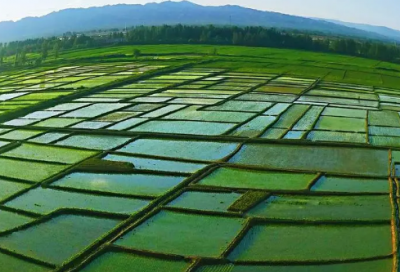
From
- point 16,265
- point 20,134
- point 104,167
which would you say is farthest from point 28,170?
point 16,265

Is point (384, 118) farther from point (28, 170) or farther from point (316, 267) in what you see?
point (28, 170)

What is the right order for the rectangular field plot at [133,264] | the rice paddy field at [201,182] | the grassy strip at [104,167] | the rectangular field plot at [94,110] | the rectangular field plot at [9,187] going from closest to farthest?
the rectangular field plot at [133,264] < the rice paddy field at [201,182] < the rectangular field plot at [9,187] < the grassy strip at [104,167] < the rectangular field plot at [94,110]

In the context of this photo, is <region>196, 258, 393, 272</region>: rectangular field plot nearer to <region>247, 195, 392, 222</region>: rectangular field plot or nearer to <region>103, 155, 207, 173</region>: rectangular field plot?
<region>247, 195, 392, 222</region>: rectangular field plot

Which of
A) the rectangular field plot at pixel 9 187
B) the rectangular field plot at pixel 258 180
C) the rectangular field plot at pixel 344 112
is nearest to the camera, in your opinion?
the rectangular field plot at pixel 258 180

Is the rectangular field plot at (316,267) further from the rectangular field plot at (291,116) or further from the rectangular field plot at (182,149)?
the rectangular field plot at (291,116)

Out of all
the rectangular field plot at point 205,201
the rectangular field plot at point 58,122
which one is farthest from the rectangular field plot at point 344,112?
the rectangular field plot at point 58,122

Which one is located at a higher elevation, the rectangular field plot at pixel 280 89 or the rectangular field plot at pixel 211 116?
the rectangular field plot at pixel 280 89

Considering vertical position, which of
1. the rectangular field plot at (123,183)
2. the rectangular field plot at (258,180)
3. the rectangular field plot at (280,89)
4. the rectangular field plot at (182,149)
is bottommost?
the rectangular field plot at (123,183)
